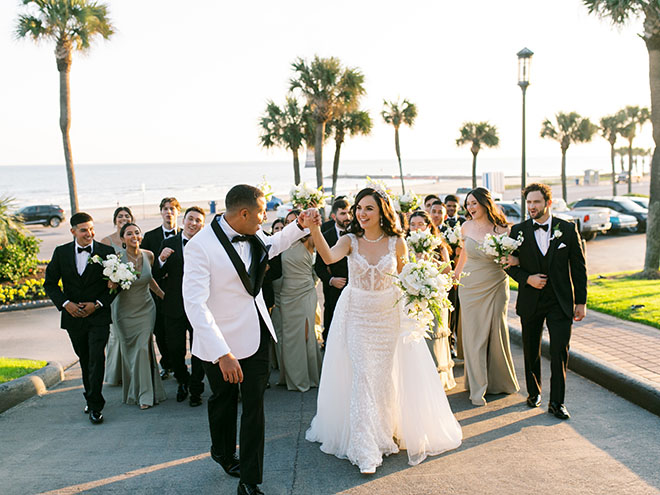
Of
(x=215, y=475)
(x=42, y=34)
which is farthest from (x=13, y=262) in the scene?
(x=215, y=475)

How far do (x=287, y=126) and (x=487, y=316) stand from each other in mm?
32821

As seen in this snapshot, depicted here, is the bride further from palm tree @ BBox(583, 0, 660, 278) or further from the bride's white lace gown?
palm tree @ BBox(583, 0, 660, 278)

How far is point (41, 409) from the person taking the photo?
669 centimetres

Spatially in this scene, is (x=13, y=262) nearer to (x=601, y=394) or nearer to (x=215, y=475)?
(x=215, y=475)

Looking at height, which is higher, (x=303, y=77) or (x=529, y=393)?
(x=303, y=77)

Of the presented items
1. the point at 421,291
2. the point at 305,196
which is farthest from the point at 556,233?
the point at 305,196

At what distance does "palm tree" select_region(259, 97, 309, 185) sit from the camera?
37531 millimetres

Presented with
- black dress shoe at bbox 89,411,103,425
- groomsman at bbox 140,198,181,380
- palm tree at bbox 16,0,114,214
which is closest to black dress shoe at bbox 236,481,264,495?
black dress shoe at bbox 89,411,103,425

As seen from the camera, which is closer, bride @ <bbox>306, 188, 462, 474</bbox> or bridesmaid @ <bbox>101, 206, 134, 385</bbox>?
bride @ <bbox>306, 188, 462, 474</bbox>

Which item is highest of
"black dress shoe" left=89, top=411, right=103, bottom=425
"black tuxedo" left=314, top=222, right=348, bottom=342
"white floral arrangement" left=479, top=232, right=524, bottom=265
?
"white floral arrangement" left=479, top=232, right=524, bottom=265

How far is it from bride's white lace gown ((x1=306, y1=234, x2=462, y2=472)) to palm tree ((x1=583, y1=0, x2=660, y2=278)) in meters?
10.4

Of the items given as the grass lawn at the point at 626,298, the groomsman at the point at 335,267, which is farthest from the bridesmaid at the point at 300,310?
the grass lawn at the point at 626,298

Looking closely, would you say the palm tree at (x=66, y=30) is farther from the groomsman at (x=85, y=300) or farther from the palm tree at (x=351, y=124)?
the palm tree at (x=351, y=124)

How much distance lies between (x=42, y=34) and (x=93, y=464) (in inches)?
742
